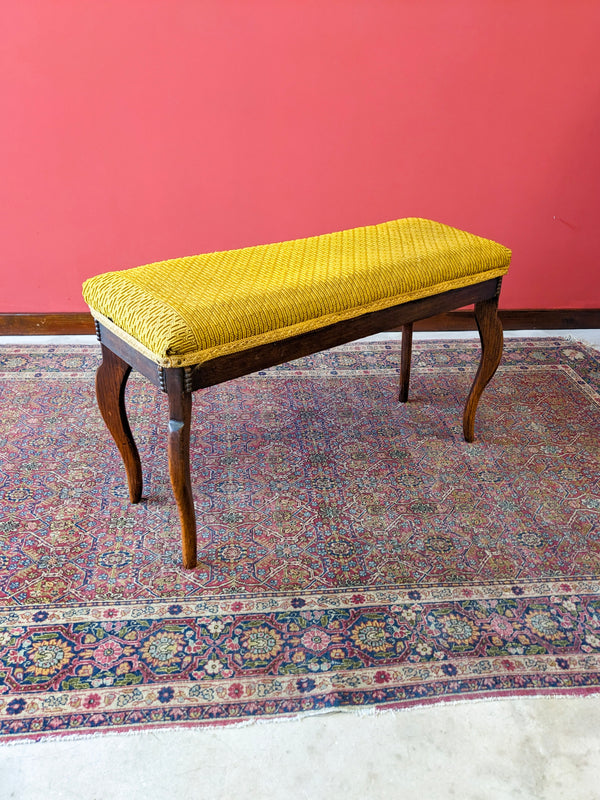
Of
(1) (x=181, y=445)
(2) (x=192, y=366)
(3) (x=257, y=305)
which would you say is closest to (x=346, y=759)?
(1) (x=181, y=445)

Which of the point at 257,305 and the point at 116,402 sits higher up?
the point at 257,305

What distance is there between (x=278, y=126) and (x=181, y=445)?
1660 mm

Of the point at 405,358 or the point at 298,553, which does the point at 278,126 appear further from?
the point at 298,553

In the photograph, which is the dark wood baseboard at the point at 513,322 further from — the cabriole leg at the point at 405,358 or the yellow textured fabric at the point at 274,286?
the yellow textured fabric at the point at 274,286

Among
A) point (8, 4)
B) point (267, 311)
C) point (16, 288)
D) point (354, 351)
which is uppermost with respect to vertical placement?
point (8, 4)

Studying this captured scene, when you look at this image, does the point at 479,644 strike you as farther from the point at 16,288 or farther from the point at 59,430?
the point at 16,288

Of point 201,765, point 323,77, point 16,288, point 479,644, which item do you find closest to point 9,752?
point 201,765

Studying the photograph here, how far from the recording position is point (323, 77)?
8.69ft

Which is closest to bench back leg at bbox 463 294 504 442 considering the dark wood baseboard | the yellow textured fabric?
the yellow textured fabric

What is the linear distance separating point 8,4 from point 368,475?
208 cm

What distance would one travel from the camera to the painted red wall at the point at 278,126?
2553 millimetres

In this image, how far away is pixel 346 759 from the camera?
1304 millimetres

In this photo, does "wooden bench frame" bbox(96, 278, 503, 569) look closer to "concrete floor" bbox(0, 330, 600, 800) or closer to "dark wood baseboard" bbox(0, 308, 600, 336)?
"concrete floor" bbox(0, 330, 600, 800)

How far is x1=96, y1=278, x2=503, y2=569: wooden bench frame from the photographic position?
152 centimetres
